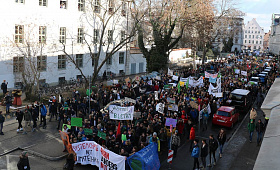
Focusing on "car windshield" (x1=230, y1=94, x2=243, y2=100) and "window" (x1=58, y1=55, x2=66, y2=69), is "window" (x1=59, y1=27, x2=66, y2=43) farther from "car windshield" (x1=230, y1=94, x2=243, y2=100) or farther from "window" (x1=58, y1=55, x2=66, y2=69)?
"car windshield" (x1=230, y1=94, x2=243, y2=100)

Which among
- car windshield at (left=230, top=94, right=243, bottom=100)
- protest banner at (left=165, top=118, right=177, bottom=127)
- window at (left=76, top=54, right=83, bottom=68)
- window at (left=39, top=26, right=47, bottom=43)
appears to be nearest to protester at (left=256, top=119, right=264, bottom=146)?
protest banner at (left=165, top=118, right=177, bottom=127)

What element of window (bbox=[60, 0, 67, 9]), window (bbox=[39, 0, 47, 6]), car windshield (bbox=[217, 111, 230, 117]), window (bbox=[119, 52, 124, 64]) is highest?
window (bbox=[60, 0, 67, 9])

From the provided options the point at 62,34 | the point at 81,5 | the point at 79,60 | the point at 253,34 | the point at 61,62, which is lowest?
the point at 61,62

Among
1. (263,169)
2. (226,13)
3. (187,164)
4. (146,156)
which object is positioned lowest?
(187,164)

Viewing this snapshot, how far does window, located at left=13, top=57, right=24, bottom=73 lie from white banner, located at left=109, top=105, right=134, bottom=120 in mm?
13796

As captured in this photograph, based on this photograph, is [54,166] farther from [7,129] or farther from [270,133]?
[270,133]

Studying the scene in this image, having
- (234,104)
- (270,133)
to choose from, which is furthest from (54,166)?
(234,104)

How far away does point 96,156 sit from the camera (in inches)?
471

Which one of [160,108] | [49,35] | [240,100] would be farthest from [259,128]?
[49,35]

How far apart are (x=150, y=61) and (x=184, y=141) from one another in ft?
80.0

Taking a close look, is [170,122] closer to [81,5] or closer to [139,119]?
[139,119]

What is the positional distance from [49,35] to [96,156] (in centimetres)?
2221

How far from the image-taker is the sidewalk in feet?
43.5

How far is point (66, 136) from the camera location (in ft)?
43.5
